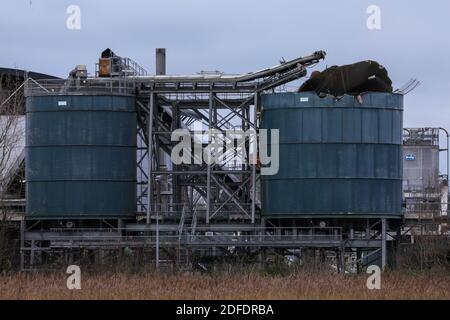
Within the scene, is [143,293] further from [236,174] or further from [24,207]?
[24,207]

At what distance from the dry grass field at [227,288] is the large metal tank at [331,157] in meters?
20.5

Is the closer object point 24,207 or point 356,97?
point 356,97

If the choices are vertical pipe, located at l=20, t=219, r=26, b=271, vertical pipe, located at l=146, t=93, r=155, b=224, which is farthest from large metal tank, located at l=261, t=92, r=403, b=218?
vertical pipe, located at l=20, t=219, r=26, b=271

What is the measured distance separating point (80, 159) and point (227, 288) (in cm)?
3207

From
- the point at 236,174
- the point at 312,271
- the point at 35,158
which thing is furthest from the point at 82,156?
the point at 312,271

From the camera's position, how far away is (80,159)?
77.1 m

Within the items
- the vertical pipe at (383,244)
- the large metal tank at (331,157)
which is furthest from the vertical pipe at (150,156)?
the vertical pipe at (383,244)

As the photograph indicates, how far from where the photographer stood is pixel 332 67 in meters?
77.8

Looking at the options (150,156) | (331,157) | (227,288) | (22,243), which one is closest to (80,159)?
(150,156)

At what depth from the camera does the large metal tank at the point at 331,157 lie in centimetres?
7550

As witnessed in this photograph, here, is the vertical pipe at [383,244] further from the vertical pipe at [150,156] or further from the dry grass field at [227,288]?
the dry grass field at [227,288]

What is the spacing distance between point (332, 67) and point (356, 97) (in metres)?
2.89

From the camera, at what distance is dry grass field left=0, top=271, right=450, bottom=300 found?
43875 mm

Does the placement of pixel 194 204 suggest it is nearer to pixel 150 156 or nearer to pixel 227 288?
pixel 150 156
